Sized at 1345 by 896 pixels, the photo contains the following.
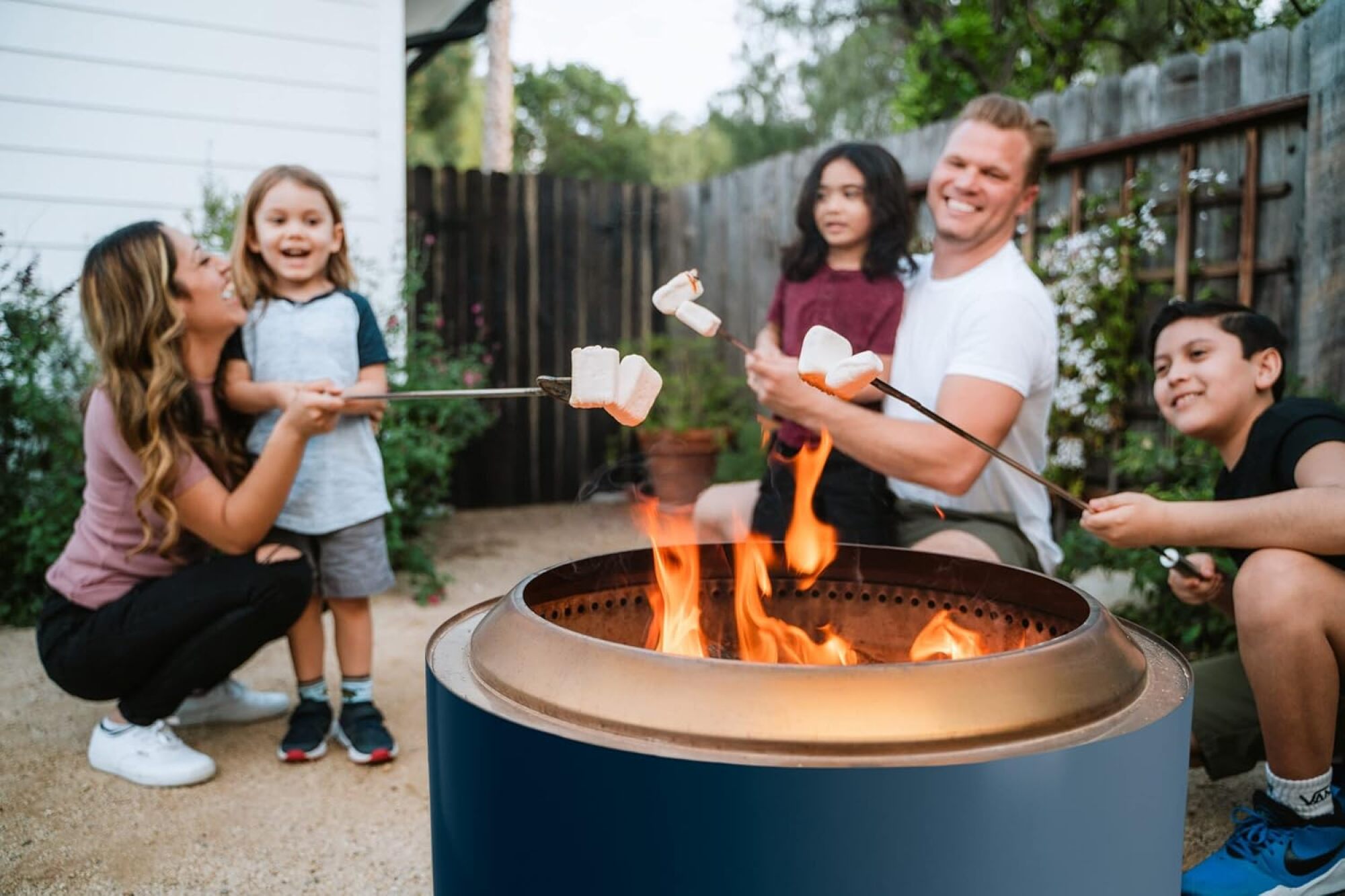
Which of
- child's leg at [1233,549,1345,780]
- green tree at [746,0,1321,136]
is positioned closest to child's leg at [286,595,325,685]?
child's leg at [1233,549,1345,780]

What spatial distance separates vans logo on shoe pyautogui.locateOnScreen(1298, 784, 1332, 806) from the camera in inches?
71.7

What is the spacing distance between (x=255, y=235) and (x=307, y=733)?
1228 millimetres

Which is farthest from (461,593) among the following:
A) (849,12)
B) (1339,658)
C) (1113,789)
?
(849,12)

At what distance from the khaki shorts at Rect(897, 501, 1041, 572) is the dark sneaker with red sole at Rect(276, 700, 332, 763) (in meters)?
1.47

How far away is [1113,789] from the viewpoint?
1.09 m

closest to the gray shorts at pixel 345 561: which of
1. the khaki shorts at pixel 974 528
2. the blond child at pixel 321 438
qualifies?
the blond child at pixel 321 438

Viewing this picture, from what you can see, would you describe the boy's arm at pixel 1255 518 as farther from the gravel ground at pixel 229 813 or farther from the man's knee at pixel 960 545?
the gravel ground at pixel 229 813

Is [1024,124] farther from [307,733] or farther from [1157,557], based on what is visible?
[307,733]

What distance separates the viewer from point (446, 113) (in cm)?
1611

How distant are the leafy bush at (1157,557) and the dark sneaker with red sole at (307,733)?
2.19 meters

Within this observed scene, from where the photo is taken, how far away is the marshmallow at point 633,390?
1374mm

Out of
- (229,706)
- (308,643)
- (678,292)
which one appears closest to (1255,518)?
(678,292)

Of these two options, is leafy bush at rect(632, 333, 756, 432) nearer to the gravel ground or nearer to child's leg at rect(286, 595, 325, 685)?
the gravel ground

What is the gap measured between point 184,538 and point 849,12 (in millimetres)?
9784
